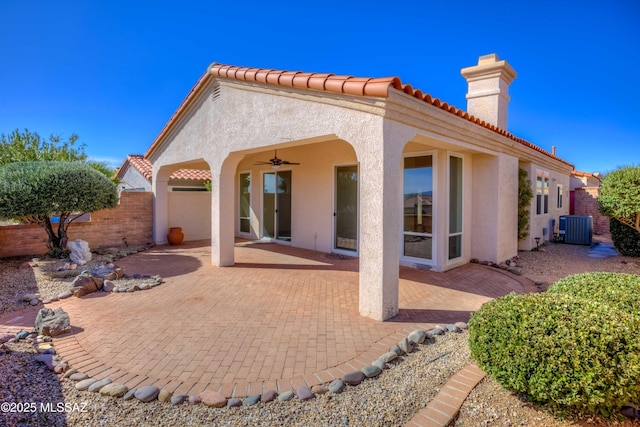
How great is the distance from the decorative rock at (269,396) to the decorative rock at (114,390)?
5.03 feet

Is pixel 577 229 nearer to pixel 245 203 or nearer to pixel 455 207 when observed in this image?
pixel 455 207

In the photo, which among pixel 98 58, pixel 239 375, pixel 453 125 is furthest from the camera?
pixel 98 58

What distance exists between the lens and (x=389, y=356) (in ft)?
13.6

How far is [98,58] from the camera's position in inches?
560

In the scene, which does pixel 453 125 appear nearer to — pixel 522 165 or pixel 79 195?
pixel 522 165

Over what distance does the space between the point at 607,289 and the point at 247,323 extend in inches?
199

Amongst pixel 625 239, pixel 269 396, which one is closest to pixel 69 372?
pixel 269 396

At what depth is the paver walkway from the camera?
3.95 meters

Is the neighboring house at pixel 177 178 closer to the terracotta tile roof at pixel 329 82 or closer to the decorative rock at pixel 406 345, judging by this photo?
the terracotta tile roof at pixel 329 82

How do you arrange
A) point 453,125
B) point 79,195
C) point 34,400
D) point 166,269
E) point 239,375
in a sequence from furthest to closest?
point 79,195
point 166,269
point 453,125
point 239,375
point 34,400

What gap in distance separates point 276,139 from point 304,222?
18.5 ft

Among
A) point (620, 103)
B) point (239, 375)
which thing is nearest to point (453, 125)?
point (239, 375)

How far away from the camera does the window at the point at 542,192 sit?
13811 millimetres

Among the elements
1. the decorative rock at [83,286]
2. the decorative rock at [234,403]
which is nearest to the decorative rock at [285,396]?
the decorative rock at [234,403]
